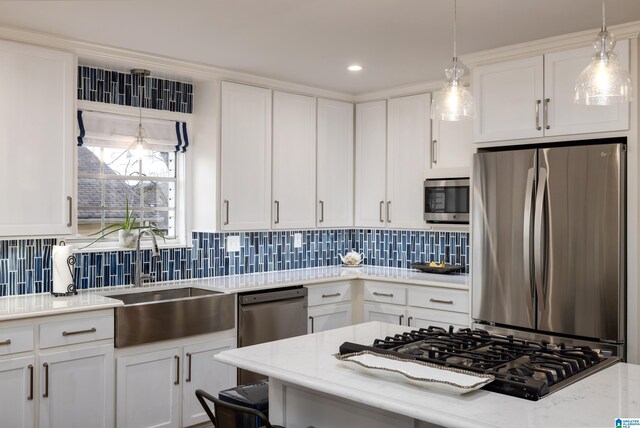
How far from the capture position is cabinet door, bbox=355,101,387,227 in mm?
5180

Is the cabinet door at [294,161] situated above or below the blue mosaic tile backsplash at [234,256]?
above

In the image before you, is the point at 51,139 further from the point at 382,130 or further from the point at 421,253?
the point at 421,253

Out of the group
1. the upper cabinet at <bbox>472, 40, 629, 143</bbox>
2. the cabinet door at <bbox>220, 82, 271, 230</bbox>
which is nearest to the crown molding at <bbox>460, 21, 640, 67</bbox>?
the upper cabinet at <bbox>472, 40, 629, 143</bbox>

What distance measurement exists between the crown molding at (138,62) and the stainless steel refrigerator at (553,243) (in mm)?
1737

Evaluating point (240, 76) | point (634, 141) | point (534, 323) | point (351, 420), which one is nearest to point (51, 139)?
point (240, 76)

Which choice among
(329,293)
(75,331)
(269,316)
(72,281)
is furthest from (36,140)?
(329,293)

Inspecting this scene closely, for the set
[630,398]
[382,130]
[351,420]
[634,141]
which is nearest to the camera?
[630,398]

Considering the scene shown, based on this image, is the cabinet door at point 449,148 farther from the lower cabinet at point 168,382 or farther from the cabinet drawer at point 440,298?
the lower cabinet at point 168,382

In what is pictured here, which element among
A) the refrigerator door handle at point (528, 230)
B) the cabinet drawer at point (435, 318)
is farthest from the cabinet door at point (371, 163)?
the refrigerator door handle at point (528, 230)

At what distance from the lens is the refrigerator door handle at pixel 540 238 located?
356 cm

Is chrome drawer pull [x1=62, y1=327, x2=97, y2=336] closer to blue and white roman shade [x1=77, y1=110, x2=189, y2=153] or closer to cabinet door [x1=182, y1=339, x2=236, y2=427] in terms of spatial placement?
cabinet door [x1=182, y1=339, x2=236, y2=427]

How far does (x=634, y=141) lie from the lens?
3.32 metres

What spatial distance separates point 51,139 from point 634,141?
3271 millimetres

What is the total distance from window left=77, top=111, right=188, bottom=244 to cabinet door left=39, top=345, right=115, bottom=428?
100cm
